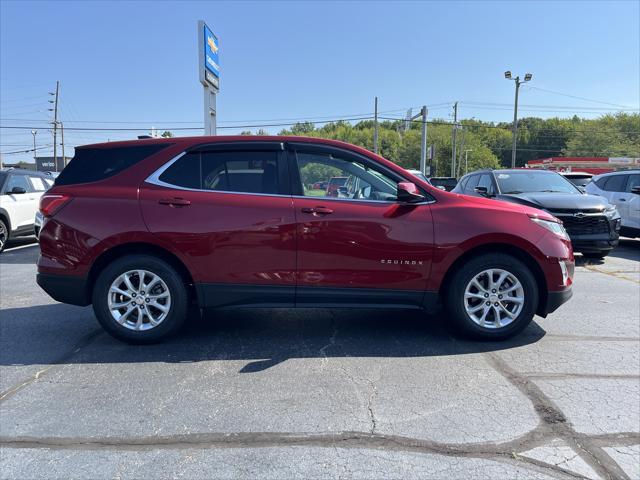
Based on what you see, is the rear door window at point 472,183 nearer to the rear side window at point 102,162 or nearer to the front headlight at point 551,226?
the front headlight at point 551,226

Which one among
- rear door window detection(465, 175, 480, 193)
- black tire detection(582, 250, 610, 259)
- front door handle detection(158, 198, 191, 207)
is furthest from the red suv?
rear door window detection(465, 175, 480, 193)

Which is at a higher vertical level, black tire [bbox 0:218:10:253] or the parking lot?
black tire [bbox 0:218:10:253]

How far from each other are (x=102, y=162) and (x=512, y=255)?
3.96 m

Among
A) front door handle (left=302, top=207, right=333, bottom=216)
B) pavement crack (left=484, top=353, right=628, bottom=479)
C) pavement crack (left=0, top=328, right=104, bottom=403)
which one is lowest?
pavement crack (left=0, top=328, right=104, bottom=403)

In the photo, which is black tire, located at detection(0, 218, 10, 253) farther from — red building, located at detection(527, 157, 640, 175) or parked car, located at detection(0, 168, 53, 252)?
red building, located at detection(527, 157, 640, 175)

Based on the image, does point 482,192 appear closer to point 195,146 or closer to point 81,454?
point 195,146

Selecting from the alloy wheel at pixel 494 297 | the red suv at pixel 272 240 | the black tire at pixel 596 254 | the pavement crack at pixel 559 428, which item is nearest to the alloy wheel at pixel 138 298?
the red suv at pixel 272 240

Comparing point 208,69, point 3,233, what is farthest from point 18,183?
point 208,69

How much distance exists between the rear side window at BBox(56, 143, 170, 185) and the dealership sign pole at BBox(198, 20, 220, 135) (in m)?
8.05

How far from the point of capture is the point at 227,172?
14.2 ft

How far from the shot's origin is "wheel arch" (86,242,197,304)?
4.27 m

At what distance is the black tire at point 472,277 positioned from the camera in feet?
14.1

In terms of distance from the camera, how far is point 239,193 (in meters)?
4.25

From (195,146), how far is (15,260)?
699 centimetres
